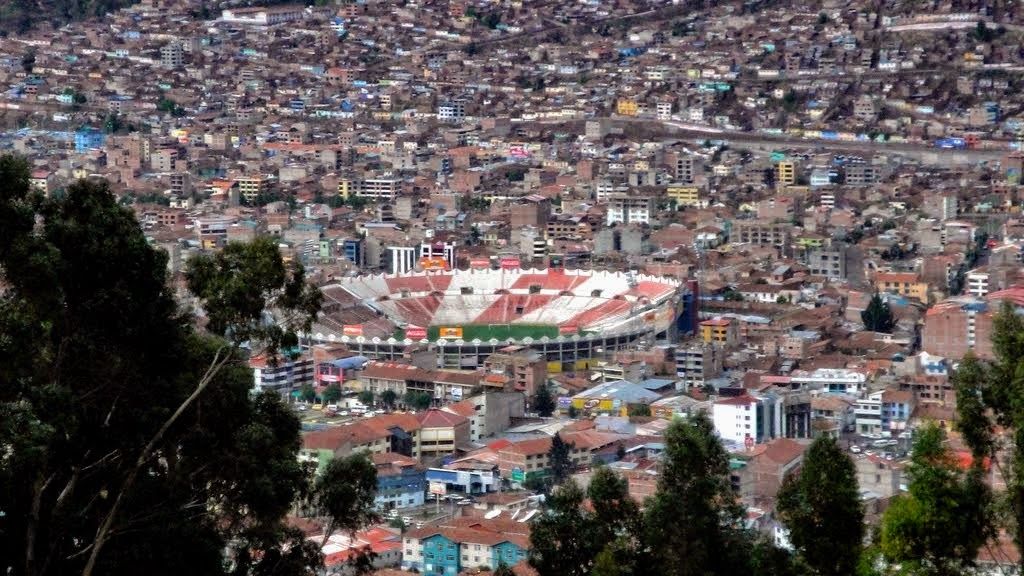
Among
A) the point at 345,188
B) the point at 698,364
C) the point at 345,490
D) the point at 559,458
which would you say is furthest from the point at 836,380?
the point at 345,188

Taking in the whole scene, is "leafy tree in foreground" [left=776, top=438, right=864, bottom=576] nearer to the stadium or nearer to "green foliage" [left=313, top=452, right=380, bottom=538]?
"green foliage" [left=313, top=452, right=380, bottom=538]

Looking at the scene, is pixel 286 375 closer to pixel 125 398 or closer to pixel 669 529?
pixel 669 529

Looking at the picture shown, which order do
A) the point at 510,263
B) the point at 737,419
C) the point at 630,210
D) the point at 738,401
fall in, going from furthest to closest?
1. the point at 630,210
2. the point at 510,263
3. the point at 738,401
4. the point at 737,419

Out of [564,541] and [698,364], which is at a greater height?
[564,541]

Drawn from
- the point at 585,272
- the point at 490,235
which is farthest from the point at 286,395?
the point at 490,235

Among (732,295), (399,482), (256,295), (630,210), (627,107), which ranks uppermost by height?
(256,295)

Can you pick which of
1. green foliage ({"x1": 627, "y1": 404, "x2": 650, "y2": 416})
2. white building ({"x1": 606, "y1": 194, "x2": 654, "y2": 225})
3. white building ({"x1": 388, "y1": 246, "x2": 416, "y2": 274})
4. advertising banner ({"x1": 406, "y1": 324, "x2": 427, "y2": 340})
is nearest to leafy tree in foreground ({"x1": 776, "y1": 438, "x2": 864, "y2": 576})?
green foliage ({"x1": 627, "y1": 404, "x2": 650, "y2": 416})
